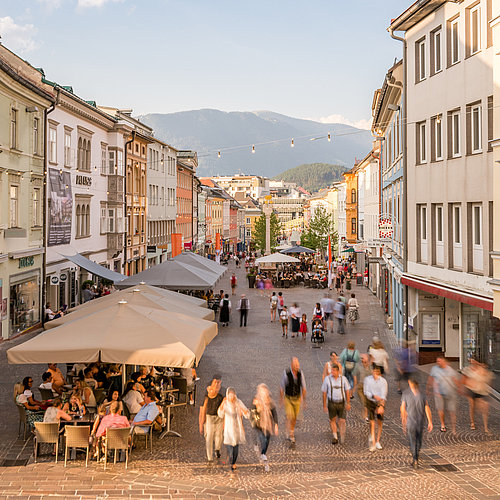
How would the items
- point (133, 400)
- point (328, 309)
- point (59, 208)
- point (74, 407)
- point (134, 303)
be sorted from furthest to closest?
point (59, 208), point (328, 309), point (134, 303), point (133, 400), point (74, 407)

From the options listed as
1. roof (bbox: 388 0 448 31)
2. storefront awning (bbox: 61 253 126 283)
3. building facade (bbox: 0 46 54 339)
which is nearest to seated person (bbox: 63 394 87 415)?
building facade (bbox: 0 46 54 339)

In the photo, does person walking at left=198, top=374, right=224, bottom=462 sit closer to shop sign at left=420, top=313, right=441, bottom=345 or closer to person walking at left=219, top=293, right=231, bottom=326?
shop sign at left=420, top=313, right=441, bottom=345

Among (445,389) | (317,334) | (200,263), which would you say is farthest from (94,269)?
(445,389)

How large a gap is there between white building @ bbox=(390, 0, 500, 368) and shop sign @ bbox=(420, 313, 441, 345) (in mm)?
31

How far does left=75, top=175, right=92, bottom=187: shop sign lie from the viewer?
115ft

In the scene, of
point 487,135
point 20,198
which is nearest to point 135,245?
point 20,198

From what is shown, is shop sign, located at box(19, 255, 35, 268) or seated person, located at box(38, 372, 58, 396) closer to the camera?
seated person, located at box(38, 372, 58, 396)

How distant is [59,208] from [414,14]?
1885cm

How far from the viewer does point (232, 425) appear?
10297 mm

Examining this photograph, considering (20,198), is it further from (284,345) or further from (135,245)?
(135,245)

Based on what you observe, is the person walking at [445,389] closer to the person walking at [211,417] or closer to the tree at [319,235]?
the person walking at [211,417]

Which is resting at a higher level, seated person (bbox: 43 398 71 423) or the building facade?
the building facade

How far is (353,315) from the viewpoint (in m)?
30.2

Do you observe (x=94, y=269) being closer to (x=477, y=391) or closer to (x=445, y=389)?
(x=445, y=389)
